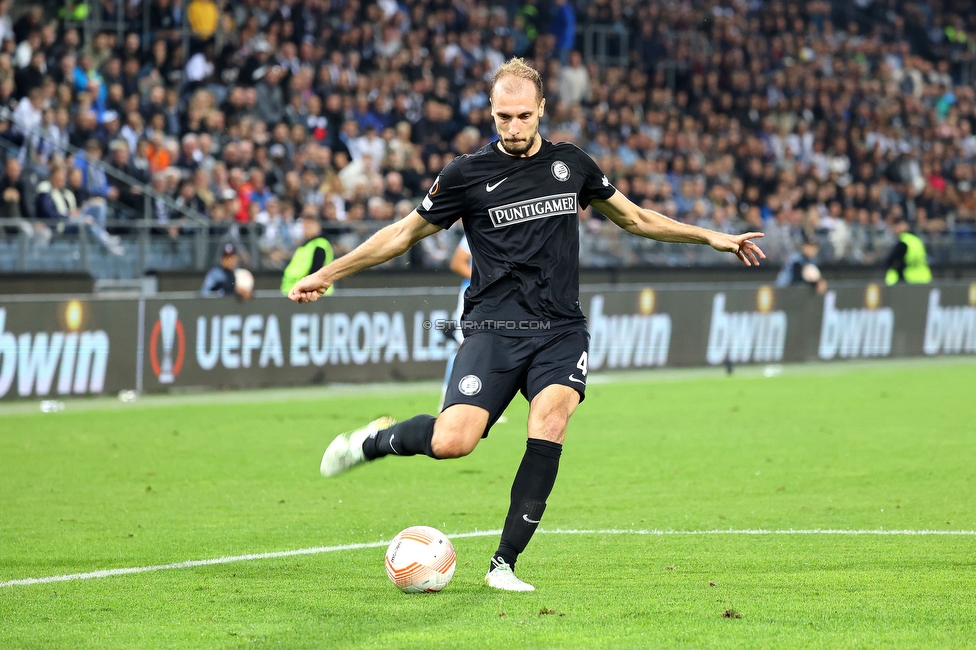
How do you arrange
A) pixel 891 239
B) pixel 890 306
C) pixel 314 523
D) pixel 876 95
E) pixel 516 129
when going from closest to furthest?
1. pixel 516 129
2. pixel 314 523
3. pixel 890 306
4. pixel 891 239
5. pixel 876 95

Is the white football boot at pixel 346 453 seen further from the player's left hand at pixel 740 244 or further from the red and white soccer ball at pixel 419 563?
the player's left hand at pixel 740 244

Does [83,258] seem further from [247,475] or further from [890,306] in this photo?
[890,306]

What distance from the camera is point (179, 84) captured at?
20.1 m

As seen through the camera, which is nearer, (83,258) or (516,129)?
(516,129)

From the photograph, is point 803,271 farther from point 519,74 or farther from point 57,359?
point 519,74

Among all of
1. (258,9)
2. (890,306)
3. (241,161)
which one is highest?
(258,9)

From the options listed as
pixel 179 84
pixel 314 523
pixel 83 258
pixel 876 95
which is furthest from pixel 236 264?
pixel 876 95

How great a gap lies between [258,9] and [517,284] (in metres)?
17.0

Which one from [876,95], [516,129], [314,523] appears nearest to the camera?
[516,129]

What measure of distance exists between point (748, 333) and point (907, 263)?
3.45m

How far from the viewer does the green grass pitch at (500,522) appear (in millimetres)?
5195

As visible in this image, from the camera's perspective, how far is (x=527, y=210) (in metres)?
6.05

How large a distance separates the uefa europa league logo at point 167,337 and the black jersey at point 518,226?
32.5 feet

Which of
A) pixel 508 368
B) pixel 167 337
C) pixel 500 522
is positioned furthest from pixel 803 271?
pixel 508 368
